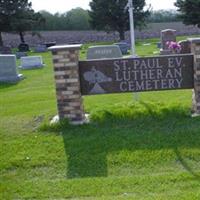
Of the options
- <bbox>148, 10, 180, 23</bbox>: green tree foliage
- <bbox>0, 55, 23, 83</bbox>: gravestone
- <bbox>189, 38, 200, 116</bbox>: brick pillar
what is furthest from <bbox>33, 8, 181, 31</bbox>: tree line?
<bbox>189, 38, 200, 116</bbox>: brick pillar

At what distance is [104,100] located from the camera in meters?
10.9

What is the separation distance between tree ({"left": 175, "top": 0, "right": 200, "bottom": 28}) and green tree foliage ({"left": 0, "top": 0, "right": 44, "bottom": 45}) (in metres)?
16.1

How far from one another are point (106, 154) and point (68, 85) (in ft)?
6.52

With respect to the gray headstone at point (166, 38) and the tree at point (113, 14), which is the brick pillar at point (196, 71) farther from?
the tree at point (113, 14)

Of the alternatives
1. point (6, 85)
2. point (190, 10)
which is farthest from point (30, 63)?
point (190, 10)

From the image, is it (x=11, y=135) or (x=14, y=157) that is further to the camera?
(x=11, y=135)

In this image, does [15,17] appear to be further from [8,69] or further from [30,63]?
[8,69]

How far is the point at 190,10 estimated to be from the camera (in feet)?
160

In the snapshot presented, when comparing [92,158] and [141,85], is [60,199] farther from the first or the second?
[141,85]

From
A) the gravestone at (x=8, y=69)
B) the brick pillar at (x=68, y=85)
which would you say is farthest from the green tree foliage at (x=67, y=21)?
the brick pillar at (x=68, y=85)

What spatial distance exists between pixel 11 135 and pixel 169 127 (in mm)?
2557

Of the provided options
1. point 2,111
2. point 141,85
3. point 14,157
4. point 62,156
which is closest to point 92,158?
point 62,156

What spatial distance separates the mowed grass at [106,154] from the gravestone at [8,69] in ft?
26.1

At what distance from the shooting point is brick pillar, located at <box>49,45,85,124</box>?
26.3 feet
